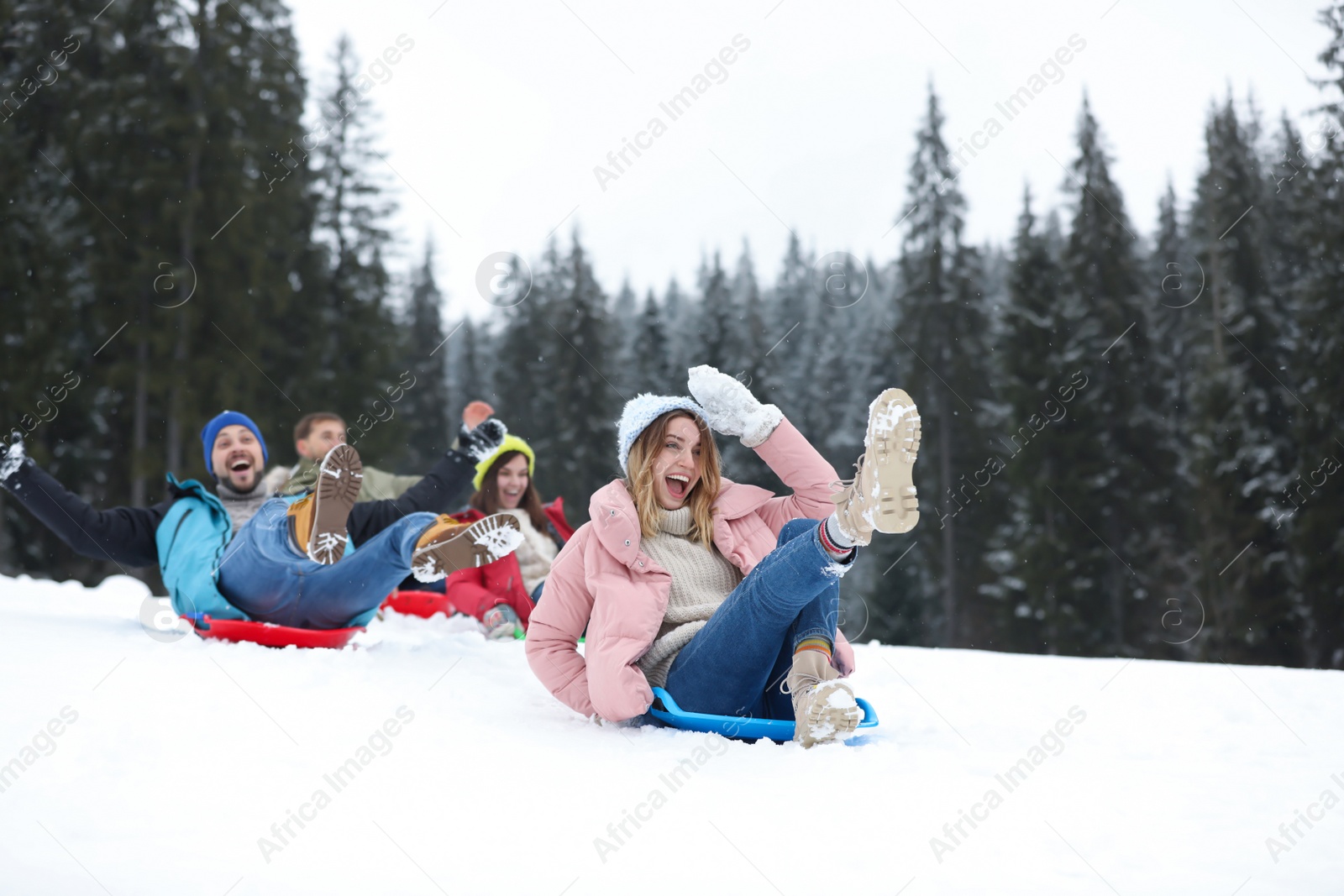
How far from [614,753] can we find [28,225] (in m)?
16.9

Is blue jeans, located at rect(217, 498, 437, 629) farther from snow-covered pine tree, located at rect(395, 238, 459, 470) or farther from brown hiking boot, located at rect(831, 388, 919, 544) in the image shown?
snow-covered pine tree, located at rect(395, 238, 459, 470)

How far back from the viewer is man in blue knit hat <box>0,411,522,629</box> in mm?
3998

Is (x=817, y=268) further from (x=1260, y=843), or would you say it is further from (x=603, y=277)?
(x=1260, y=843)

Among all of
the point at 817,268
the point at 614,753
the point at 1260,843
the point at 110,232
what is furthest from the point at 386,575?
the point at 817,268

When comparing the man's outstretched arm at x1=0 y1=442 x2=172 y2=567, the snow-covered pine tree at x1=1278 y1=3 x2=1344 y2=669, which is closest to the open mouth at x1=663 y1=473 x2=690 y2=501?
the man's outstretched arm at x1=0 y1=442 x2=172 y2=567

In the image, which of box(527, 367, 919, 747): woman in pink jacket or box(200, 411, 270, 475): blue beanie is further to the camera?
→ box(200, 411, 270, 475): blue beanie

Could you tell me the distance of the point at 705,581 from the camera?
10.7 feet

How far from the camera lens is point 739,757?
2.75 meters

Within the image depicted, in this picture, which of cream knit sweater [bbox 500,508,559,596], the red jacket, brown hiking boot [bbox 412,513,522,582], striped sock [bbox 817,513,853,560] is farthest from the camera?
cream knit sweater [bbox 500,508,559,596]

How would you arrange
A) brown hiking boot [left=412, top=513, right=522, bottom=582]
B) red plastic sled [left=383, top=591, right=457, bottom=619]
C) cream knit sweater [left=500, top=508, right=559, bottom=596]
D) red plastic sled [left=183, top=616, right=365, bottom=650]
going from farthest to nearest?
1. red plastic sled [left=383, top=591, right=457, bottom=619]
2. cream knit sweater [left=500, top=508, right=559, bottom=596]
3. red plastic sled [left=183, top=616, right=365, bottom=650]
4. brown hiking boot [left=412, top=513, right=522, bottom=582]

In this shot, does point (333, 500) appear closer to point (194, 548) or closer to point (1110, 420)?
point (194, 548)

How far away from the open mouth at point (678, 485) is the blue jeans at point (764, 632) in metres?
0.47

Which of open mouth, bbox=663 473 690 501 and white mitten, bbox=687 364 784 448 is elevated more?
white mitten, bbox=687 364 784 448

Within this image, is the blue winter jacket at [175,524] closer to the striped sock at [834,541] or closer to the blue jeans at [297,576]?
the blue jeans at [297,576]
